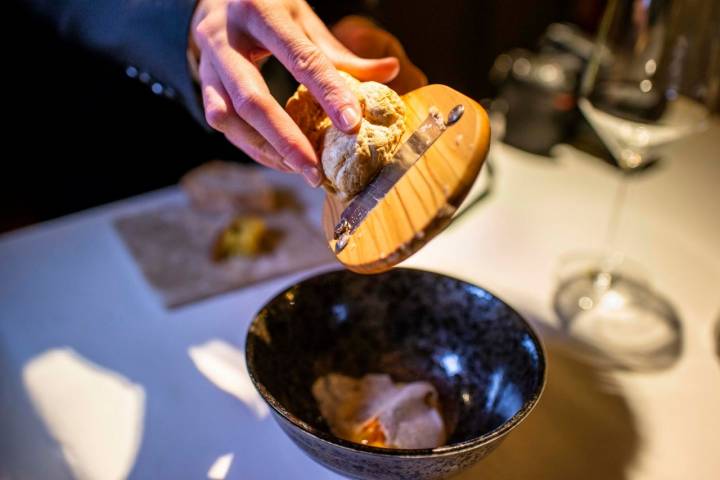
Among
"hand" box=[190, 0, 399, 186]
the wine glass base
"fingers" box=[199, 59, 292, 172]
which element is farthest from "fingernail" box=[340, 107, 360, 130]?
the wine glass base

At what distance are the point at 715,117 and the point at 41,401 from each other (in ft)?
4.53

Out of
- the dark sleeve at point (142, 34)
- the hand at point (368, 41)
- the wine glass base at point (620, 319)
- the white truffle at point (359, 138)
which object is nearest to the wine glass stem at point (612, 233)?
the wine glass base at point (620, 319)

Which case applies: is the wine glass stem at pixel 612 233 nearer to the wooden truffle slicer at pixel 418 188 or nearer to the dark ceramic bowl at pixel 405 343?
the dark ceramic bowl at pixel 405 343

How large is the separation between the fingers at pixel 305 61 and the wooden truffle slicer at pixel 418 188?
53 mm

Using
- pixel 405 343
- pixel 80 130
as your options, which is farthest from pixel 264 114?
pixel 80 130

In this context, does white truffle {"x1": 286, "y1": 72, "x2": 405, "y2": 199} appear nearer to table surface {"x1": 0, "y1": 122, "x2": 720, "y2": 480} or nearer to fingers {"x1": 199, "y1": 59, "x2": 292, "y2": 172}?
fingers {"x1": 199, "y1": 59, "x2": 292, "y2": 172}

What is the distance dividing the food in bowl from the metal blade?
17 centimetres

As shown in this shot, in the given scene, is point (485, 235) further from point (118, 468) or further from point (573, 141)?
point (118, 468)

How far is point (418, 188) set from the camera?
458mm

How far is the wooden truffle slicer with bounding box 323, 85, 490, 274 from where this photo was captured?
435 mm

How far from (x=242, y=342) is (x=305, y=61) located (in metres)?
0.33

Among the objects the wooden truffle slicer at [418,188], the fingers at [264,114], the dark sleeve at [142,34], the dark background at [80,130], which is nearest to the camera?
the wooden truffle slicer at [418,188]

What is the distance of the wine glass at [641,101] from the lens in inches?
29.8

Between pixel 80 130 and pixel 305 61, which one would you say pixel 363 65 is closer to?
pixel 305 61
